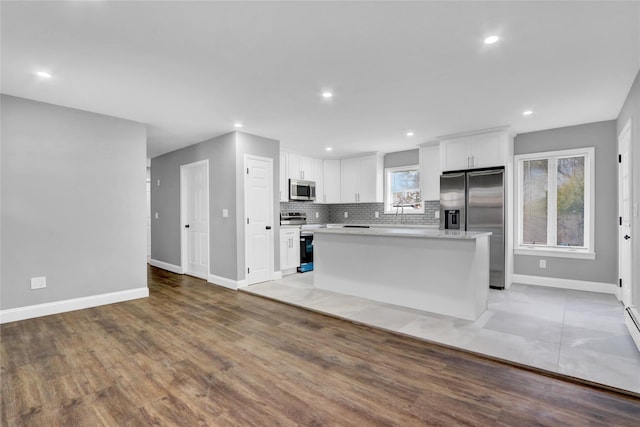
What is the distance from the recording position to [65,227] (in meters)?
3.71

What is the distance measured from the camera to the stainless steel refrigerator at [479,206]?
15.4 ft

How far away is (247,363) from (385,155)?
5435 mm

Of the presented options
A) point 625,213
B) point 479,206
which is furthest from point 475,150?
point 625,213

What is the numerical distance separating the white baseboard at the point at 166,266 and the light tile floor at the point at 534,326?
232 centimetres

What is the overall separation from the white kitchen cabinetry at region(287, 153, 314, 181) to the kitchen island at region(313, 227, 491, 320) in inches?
90.2

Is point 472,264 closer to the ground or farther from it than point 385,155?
closer to the ground

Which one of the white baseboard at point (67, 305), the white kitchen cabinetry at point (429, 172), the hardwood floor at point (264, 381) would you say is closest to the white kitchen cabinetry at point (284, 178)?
the white kitchen cabinetry at point (429, 172)

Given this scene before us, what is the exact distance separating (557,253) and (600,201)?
94 centimetres

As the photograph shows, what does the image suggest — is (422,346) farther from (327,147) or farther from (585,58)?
(327,147)

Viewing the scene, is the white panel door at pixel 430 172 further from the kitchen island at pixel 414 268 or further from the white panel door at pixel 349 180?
the kitchen island at pixel 414 268

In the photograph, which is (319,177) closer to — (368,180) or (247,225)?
(368,180)

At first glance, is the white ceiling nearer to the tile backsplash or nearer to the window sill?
the window sill

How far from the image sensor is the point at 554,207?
4855mm

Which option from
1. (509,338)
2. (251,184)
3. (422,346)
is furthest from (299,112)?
(509,338)
